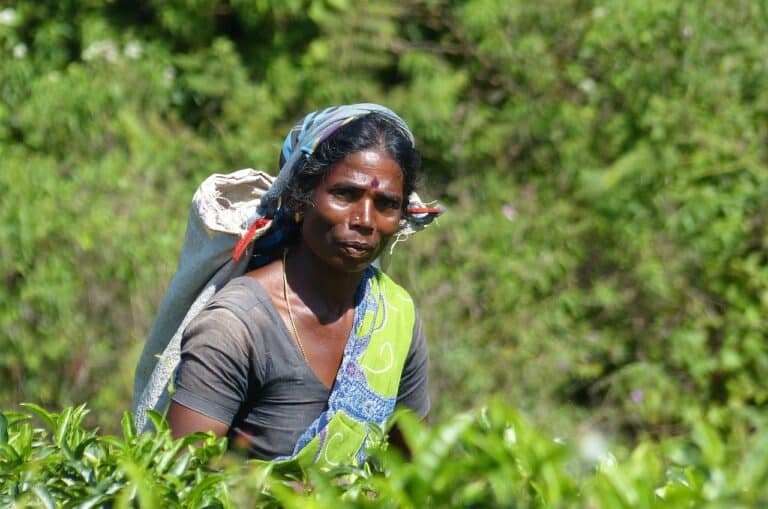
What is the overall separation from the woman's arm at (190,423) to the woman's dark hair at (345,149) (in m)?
0.58

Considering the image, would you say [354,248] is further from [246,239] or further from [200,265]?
[200,265]

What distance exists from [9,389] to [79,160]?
1370 mm

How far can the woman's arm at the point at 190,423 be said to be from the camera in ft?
8.43

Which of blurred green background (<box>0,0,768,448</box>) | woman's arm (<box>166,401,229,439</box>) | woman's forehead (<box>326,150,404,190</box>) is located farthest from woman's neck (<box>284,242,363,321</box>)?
blurred green background (<box>0,0,768,448</box>)

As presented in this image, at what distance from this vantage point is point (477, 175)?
6.30 metres

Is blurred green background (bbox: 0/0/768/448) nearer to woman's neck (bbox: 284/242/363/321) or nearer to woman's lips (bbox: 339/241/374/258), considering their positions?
woman's neck (bbox: 284/242/363/321)

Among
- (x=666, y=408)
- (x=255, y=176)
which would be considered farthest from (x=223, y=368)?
(x=666, y=408)

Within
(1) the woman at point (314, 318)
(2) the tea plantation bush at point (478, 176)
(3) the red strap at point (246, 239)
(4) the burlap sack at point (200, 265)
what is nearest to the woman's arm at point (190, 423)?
(1) the woman at point (314, 318)

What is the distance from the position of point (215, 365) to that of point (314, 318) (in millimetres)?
346

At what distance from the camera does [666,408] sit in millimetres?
5309

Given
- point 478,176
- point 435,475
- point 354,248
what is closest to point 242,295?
point 354,248

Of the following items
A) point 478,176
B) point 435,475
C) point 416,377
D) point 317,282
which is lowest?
point 478,176

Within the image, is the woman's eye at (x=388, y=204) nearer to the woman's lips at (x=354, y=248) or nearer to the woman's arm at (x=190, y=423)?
the woman's lips at (x=354, y=248)

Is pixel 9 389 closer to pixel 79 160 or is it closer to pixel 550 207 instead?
pixel 79 160
